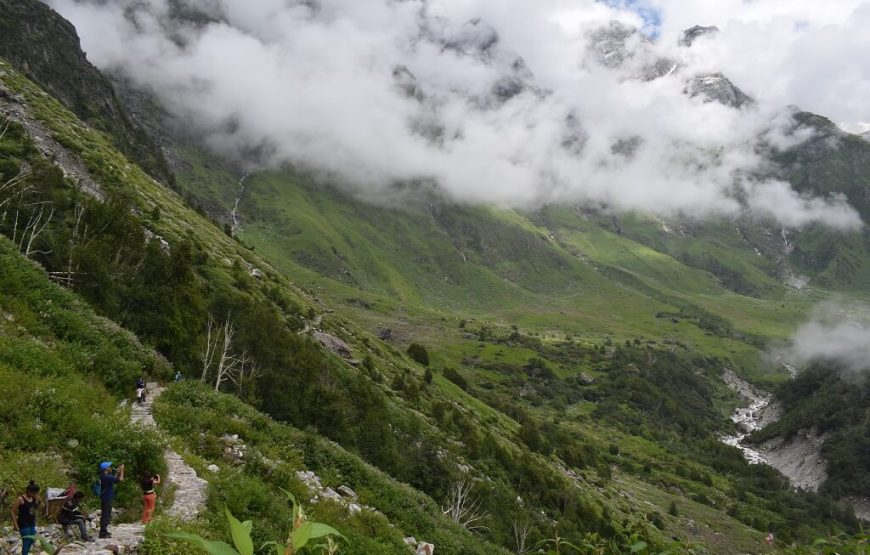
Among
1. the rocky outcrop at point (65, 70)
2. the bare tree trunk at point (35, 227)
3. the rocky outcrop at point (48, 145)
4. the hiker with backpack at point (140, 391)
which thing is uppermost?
the rocky outcrop at point (65, 70)

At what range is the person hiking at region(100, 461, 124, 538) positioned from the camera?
518 inches

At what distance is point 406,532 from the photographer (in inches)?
874

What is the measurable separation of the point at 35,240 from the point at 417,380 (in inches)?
1952

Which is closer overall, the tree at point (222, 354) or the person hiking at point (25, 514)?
the person hiking at point (25, 514)

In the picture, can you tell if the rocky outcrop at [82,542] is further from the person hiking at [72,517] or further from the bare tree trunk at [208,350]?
the bare tree trunk at [208,350]

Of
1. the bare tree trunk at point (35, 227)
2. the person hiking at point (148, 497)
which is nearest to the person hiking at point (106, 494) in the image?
the person hiking at point (148, 497)

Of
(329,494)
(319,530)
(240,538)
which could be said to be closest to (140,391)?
(329,494)

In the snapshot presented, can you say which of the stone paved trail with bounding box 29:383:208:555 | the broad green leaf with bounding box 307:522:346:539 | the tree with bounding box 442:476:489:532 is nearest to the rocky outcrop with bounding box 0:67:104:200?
the stone paved trail with bounding box 29:383:208:555

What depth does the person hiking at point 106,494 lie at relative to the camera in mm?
13155

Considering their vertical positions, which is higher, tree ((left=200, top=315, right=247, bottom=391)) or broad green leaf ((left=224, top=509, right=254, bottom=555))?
broad green leaf ((left=224, top=509, right=254, bottom=555))

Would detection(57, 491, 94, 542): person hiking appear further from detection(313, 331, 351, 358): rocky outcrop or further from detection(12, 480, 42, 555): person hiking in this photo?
detection(313, 331, 351, 358): rocky outcrop

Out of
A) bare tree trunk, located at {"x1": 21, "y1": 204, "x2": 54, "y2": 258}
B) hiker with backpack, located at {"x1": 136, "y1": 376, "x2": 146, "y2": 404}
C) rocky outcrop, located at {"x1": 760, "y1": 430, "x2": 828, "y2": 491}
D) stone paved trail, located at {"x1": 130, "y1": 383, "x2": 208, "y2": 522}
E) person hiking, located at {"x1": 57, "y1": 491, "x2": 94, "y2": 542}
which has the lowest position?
rocky outcrop, located at {"x1": 760, "y1": 430, "x2": 828, "y2": 491}

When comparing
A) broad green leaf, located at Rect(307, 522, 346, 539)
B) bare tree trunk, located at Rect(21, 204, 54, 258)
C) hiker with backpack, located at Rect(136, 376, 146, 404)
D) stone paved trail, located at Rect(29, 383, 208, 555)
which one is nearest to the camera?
broad green leaf, located at Rect(307, 522, 346, 539)

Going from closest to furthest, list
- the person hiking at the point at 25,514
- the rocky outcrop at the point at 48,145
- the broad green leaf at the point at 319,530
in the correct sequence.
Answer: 1. the broad green leaf at the point at 319,530
2. the person hiking at the point at 25,514
3. the rocky outcrop at the point at 48,145
